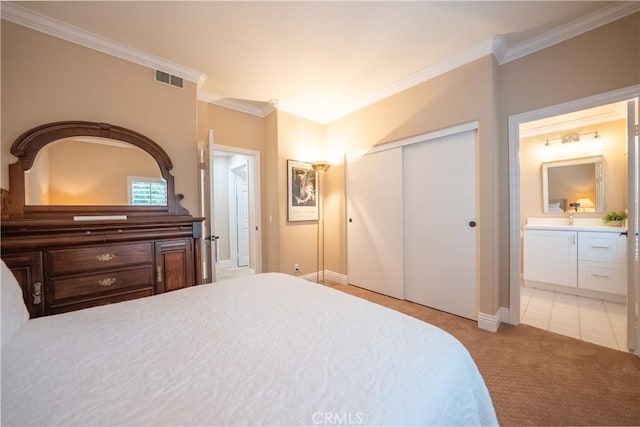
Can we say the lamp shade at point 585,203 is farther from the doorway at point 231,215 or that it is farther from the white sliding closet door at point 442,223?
the doorway at point 231,215

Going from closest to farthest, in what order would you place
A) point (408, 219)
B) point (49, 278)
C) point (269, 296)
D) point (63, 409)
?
point (63, 409)
point (269, 296)
point (49, 278)
point (408, 219)

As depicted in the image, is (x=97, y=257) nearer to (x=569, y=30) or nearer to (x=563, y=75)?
(x=563, y=75)

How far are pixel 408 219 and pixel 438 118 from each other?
1.15m

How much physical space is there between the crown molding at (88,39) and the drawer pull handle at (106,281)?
77.3 inches

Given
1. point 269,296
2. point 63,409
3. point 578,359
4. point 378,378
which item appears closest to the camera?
point 63,409

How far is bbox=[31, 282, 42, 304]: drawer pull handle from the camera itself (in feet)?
5.27

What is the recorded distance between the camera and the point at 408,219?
2.94 m

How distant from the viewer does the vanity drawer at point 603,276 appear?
281cm

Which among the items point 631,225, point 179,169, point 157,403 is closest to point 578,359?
point 631,225

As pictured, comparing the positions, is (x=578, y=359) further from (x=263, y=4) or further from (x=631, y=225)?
(x=263, y=4)

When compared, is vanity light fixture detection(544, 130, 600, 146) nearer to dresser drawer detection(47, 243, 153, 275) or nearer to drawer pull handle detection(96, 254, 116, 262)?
dresser drawer detection(47, 243, 153, 275)

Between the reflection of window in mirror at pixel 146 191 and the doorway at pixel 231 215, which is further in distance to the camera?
the doorway at pixel 231 215

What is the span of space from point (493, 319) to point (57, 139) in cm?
401
